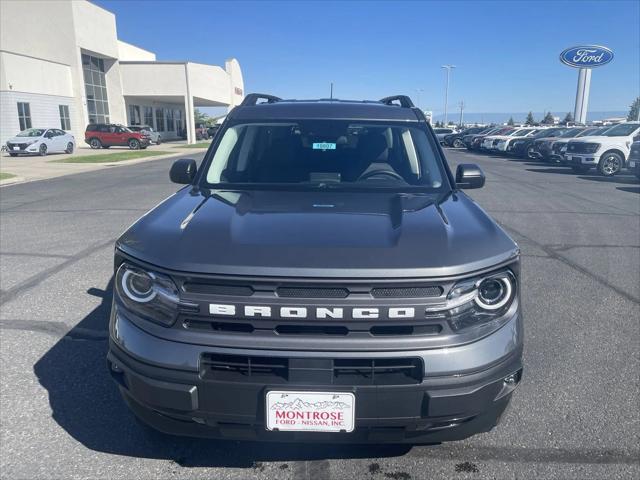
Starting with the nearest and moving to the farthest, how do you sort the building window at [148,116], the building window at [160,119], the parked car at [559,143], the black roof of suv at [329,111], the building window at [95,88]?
1. the black roof of suv at [329,111]
2. the parked car at [559,143]
3. the building window at [95,88]
4. the building window at [148,116]
5. the building window at [160,119]

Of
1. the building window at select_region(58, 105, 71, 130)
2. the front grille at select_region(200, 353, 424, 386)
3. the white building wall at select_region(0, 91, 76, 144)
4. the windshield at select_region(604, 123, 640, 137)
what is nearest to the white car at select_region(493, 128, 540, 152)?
the windshield at select_region(604, 123, 640, 137)

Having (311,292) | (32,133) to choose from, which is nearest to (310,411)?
(311,292)

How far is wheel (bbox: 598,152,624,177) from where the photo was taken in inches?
736

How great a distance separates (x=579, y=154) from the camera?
19.3 m

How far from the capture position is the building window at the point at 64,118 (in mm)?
37250

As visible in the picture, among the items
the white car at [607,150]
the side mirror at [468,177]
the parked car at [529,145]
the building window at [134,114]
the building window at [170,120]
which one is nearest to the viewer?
the side mirror at [468,177]

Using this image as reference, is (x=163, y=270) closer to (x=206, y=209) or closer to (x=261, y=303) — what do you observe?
(x=261, y=303)

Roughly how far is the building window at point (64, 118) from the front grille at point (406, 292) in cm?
4038

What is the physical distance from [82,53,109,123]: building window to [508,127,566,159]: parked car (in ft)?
102

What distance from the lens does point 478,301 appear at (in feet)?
7.58

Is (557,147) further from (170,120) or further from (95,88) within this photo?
(170,120)

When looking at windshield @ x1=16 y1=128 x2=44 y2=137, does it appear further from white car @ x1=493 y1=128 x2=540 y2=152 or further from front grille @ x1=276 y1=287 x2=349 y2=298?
front grille @ x1=276 y1=287 x2=349 y2=298

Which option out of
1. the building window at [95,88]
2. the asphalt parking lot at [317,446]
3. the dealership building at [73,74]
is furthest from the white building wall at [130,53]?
the asphalt parking lot at [317,446]

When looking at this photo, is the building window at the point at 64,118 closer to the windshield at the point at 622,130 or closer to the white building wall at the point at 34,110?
the white building wall at the point at 34,110
